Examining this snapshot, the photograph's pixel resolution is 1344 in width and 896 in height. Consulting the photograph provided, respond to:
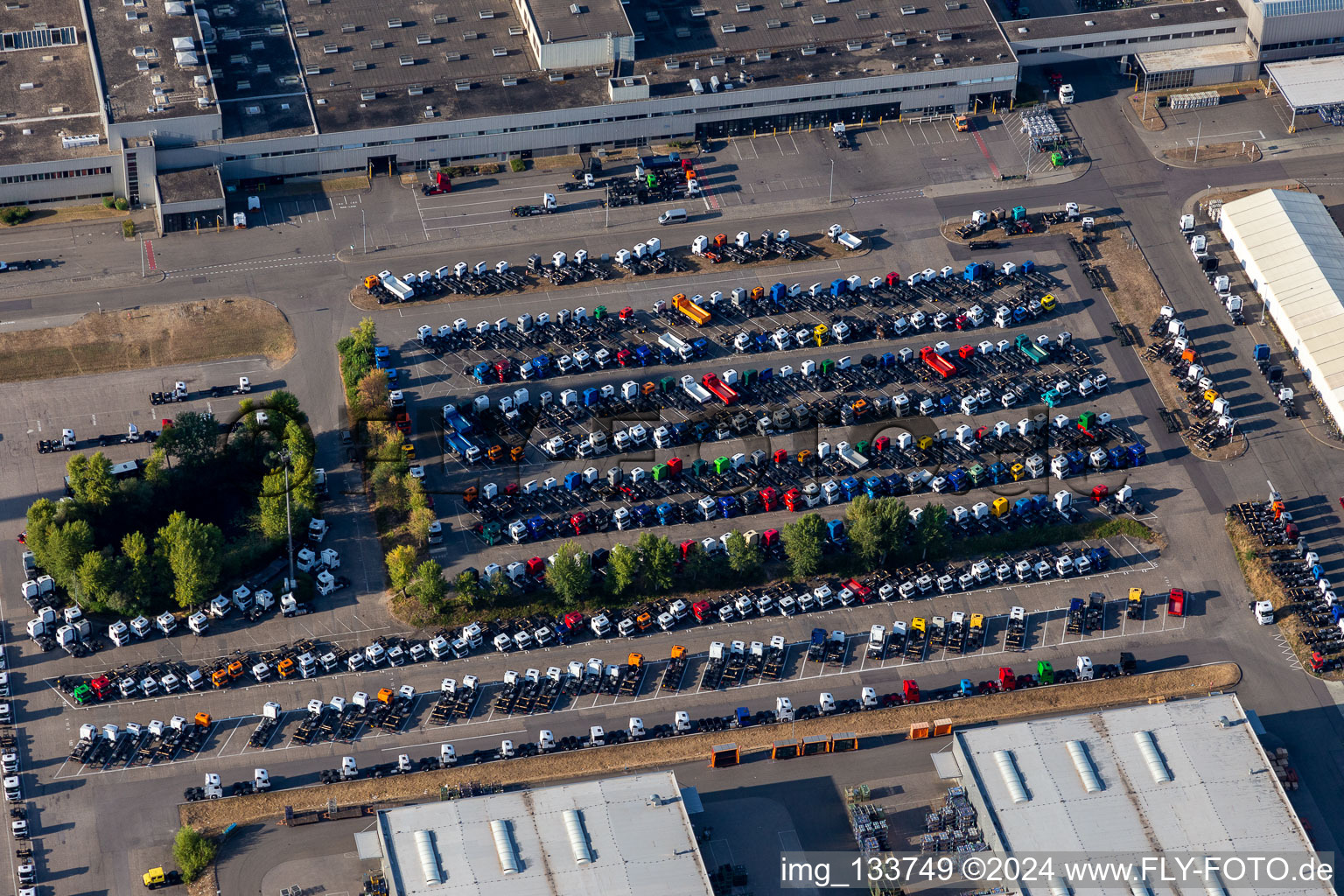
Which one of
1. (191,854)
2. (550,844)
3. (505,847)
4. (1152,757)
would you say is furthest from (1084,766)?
(191,854)

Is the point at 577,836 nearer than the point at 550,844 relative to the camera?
No

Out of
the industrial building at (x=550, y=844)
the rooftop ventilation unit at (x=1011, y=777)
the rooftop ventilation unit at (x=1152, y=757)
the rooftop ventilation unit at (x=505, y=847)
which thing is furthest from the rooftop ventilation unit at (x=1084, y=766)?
the rooftop ventilation unit at (x=505, y=847)

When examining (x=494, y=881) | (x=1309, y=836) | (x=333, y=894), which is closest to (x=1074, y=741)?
(x=1309, y=836)

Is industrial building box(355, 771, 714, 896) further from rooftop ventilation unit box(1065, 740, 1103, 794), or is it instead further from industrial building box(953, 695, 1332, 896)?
rooftop ventilation unit box(1065, 740, 1103, 794)

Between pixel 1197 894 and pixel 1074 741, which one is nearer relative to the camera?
pixel 1197 894

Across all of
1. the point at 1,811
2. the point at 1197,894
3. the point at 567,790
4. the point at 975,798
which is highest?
the point at 1,811

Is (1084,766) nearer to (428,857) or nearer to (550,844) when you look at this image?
(550,844)

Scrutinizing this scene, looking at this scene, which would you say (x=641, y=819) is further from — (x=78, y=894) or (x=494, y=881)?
(x=78, y=894)

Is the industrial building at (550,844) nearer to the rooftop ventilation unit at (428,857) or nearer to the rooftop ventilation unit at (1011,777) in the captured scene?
the rooftop ventilation unit at (428,857)
